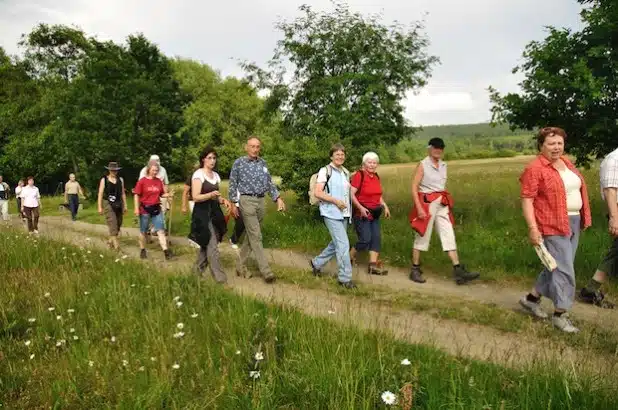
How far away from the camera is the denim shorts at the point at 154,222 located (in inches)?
381

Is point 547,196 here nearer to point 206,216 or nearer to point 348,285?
point 348,285

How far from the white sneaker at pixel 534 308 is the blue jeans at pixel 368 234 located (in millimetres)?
2571

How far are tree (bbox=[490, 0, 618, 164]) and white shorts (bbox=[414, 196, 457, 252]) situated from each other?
10.4 feet

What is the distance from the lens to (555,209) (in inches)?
194

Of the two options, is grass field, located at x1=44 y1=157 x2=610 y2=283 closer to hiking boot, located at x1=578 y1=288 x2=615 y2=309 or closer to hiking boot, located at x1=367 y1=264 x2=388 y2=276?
hiking boot, located at x1=367 y1=264 x2=388 y2=276

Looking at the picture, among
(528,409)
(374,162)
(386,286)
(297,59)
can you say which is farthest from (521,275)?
(297,59)

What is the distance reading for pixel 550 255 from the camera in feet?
15.9

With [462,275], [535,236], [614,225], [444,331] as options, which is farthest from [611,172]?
[444,331]

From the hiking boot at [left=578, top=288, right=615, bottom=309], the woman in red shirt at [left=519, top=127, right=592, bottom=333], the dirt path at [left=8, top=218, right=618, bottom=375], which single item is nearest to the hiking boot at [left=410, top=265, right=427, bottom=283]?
the dirt path at [left=8, top=218, right=618, bottom=375]

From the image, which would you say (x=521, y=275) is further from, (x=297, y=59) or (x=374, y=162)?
(x=297, y=59)

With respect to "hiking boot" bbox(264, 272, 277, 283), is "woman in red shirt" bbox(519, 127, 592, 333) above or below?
above

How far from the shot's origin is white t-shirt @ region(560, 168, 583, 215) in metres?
5.11

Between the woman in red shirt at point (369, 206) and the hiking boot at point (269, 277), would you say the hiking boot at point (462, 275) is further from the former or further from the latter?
the hiking boot at point (269, 277)

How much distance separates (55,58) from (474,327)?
1694 inches
